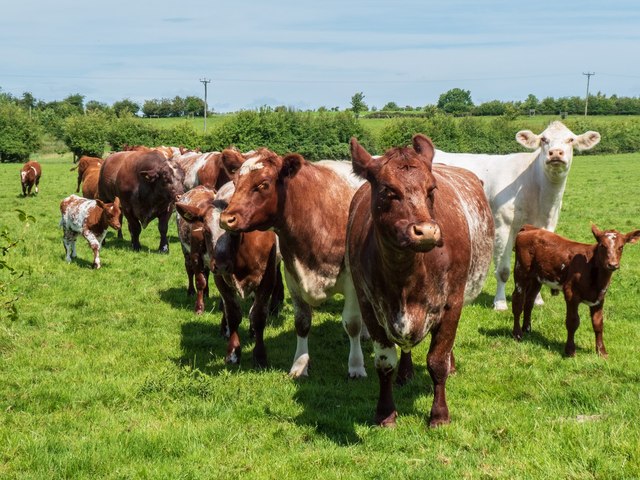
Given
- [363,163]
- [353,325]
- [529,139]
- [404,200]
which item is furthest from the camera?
[529,139]

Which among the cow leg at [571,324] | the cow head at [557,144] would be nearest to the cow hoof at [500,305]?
the cow head at [557,144]

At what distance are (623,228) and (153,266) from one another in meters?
12.7

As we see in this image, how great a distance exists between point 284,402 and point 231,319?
1.59 m

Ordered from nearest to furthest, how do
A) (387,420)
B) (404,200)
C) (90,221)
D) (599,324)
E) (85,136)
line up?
(404,200), (387,420), (599,324), (90,221), (85,136)

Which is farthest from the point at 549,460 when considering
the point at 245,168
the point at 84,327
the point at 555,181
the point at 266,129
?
the point at 266,129

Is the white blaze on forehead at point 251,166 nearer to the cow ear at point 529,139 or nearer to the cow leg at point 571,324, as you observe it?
the cow leg at point 571,324

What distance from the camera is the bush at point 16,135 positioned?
6350 centimetres

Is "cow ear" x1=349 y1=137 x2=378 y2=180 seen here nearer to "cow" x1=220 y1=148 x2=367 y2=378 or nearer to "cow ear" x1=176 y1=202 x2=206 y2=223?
"cow" x1=220 y1=148 x2=367 y2=378

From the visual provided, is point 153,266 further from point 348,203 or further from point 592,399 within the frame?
point 592,399

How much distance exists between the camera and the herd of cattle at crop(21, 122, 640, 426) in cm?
457

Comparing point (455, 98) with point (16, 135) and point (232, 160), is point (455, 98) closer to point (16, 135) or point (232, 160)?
point (16, 135)

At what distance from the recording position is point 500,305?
9508 mm

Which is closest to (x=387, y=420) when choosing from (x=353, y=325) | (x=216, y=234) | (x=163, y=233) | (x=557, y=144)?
(x=353, y=325)

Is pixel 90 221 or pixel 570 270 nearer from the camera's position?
pixel 570 270
